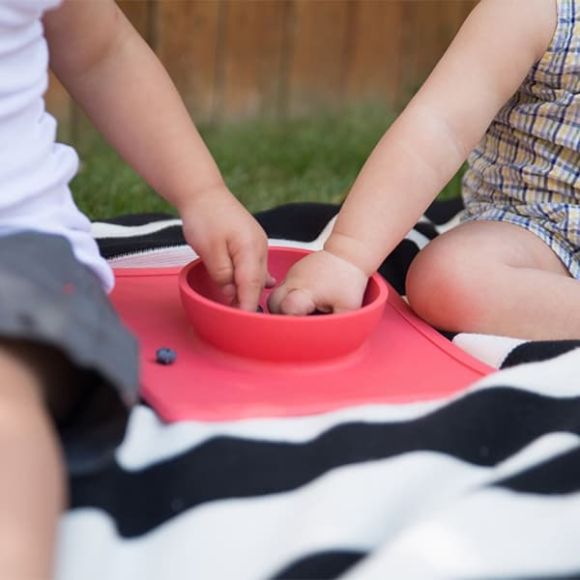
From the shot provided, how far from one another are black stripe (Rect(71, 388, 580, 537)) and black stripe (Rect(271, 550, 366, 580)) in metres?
0.09

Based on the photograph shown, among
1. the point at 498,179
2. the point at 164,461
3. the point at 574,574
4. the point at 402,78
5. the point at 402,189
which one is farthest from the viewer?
the point at 402,78

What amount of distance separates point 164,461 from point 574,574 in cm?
29

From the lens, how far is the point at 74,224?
33.4 inches

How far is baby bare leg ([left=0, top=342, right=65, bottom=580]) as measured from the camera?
23.1 inches

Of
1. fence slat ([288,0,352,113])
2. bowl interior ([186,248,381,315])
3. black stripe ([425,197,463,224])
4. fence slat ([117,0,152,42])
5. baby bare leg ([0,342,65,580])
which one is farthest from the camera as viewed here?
fence slat ([288,0,352,113])

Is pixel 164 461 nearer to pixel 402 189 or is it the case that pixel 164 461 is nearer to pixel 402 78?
pixel 402 189

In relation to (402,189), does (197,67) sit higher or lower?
lower

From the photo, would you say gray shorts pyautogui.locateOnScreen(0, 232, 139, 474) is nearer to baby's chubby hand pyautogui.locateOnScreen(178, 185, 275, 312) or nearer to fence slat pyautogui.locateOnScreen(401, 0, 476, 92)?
baby's chubby hand pyautogui.locateOnScreen(178, 185, 275, 312)

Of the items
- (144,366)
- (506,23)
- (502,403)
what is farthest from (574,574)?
(506,23)

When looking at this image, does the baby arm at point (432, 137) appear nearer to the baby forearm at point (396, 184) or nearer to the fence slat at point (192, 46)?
the baby forearm at point (396, 184)

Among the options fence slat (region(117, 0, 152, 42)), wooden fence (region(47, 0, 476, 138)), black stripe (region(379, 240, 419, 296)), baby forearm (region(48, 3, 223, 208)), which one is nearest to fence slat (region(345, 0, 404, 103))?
wooden fence (region(47, 0, 476, 138))

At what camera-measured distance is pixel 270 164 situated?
2072 mm

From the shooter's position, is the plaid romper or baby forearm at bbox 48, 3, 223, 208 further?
the plaid romper

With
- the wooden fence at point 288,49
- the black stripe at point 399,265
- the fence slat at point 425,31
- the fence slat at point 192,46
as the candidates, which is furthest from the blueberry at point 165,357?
the fence slat at point 425,31
